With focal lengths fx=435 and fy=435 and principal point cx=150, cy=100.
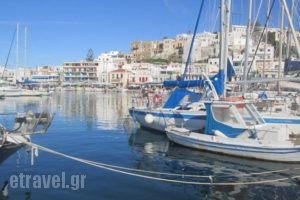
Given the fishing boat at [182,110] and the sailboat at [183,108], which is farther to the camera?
the fishing boat at [182,110]

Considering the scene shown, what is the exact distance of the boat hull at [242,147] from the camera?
18516 mm

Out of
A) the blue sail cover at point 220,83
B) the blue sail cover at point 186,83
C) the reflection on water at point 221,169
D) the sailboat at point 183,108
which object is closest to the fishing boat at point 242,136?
the reflection on water at point 221,169

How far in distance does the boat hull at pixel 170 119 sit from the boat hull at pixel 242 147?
3.01 meters

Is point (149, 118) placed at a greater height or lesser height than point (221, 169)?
greater

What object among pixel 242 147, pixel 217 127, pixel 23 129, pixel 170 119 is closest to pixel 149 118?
pixel 170 119

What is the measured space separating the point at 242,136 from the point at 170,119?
7597mm

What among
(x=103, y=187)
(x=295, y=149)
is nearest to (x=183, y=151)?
(x=295, y=149)

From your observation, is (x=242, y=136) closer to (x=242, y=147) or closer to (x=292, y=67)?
(x=242, y=147)

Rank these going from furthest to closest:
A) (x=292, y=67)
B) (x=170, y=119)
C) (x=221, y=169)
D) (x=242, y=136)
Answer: (x=292, y=67) < (x=170, y=119) < (x=242, y=136) < (x=221, y=169)

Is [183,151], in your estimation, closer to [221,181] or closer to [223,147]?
[223,147]

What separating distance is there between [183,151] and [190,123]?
4.37 metres

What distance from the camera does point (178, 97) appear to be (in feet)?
94.4

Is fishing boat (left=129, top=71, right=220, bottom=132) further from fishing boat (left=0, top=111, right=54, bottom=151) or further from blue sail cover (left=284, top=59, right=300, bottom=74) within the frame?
fishing boat (left=0, top=111, right=54, bottom=151)

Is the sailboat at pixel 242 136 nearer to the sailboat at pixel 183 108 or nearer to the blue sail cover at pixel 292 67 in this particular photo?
the sailboat at pixel 183 108
